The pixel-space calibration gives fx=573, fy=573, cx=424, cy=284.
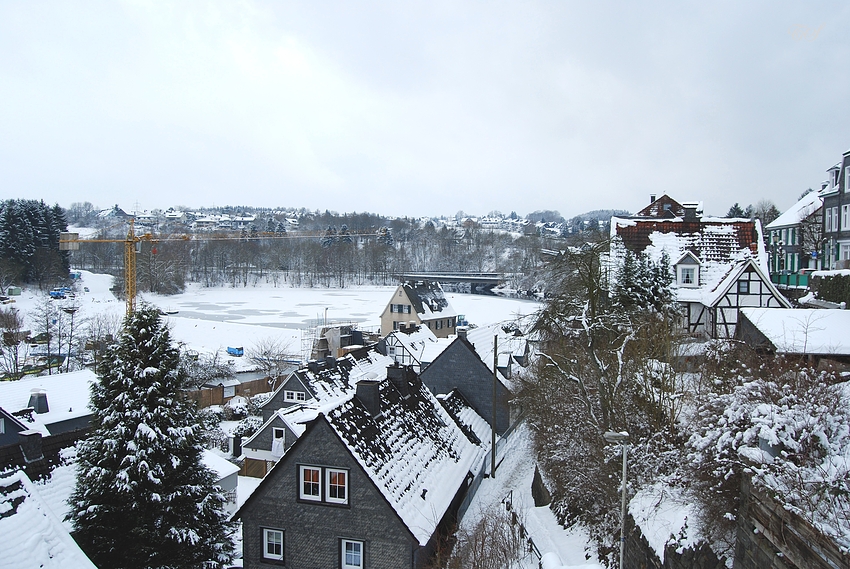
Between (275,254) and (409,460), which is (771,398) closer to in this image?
(409,460)

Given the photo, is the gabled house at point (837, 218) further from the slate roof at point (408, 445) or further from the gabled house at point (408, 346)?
the gabled house at point (408, 346)

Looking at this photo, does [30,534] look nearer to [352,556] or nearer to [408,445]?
[352,556]

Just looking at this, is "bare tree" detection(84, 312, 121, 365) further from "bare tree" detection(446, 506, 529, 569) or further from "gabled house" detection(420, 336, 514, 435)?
"bare tree" detection(446, 506, 529, 569)

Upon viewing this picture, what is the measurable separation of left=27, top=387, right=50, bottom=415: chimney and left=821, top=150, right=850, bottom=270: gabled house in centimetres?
3718

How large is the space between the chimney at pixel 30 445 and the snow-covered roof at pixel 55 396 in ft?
34.3

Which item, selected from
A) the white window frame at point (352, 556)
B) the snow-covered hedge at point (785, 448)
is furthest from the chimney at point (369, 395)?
the snow-covered hedge at point (785, 448)

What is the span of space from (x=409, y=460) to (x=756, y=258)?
64.2ft

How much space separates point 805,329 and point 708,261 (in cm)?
1149

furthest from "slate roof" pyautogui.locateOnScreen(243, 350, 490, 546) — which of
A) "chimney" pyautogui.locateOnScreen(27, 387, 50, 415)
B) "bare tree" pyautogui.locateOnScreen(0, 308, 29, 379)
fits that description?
"bare tree" pyautogui.locateOnScreen(0, 308, 29, 379)

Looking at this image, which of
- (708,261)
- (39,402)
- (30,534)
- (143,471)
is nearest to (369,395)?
(143,471)

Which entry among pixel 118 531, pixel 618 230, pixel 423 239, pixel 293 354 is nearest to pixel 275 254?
pixel 423 239

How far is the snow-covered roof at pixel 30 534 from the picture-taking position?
9.15 m

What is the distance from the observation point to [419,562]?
1548cm

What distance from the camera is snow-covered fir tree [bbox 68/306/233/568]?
1427 cm
